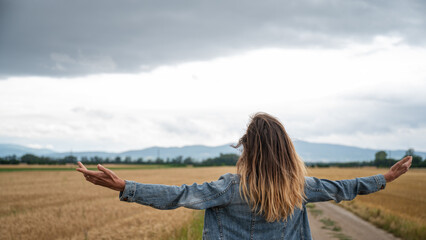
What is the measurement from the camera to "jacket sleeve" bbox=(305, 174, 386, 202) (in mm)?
3193

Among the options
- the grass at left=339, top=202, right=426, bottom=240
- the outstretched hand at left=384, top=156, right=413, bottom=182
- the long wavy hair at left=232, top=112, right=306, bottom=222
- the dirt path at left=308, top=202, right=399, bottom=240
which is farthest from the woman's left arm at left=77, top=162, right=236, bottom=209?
the grass at left=339, top=202, right=426, bottom=240

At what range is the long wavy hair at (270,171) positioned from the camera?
289 cm

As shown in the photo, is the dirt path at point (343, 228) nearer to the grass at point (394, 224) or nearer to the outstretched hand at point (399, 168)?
the grass at point (394, 224)

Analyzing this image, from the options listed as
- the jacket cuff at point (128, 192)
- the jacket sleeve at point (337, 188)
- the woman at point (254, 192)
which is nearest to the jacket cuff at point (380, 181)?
the jacket sleeve at point (337, 188)

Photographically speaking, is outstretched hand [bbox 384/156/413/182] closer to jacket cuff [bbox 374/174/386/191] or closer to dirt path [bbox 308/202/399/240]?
jacket cuff [bbox 374/174/386/191]

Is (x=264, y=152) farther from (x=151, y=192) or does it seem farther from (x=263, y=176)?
(x=151, y=192)

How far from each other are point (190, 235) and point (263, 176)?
8.25 m

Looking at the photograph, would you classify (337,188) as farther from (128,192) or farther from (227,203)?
(128,192)

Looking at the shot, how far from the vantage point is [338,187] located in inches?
128

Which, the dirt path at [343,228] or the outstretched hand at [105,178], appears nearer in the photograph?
the outstretched hand at [105,178]

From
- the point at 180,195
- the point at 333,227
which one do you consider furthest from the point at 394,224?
the point at 180,195

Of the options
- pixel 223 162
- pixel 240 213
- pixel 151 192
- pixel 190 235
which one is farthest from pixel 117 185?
pixel 223 162

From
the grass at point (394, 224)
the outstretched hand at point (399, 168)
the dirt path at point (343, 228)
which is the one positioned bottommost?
the dirt path at point (343, 228)

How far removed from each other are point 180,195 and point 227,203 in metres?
0.36
